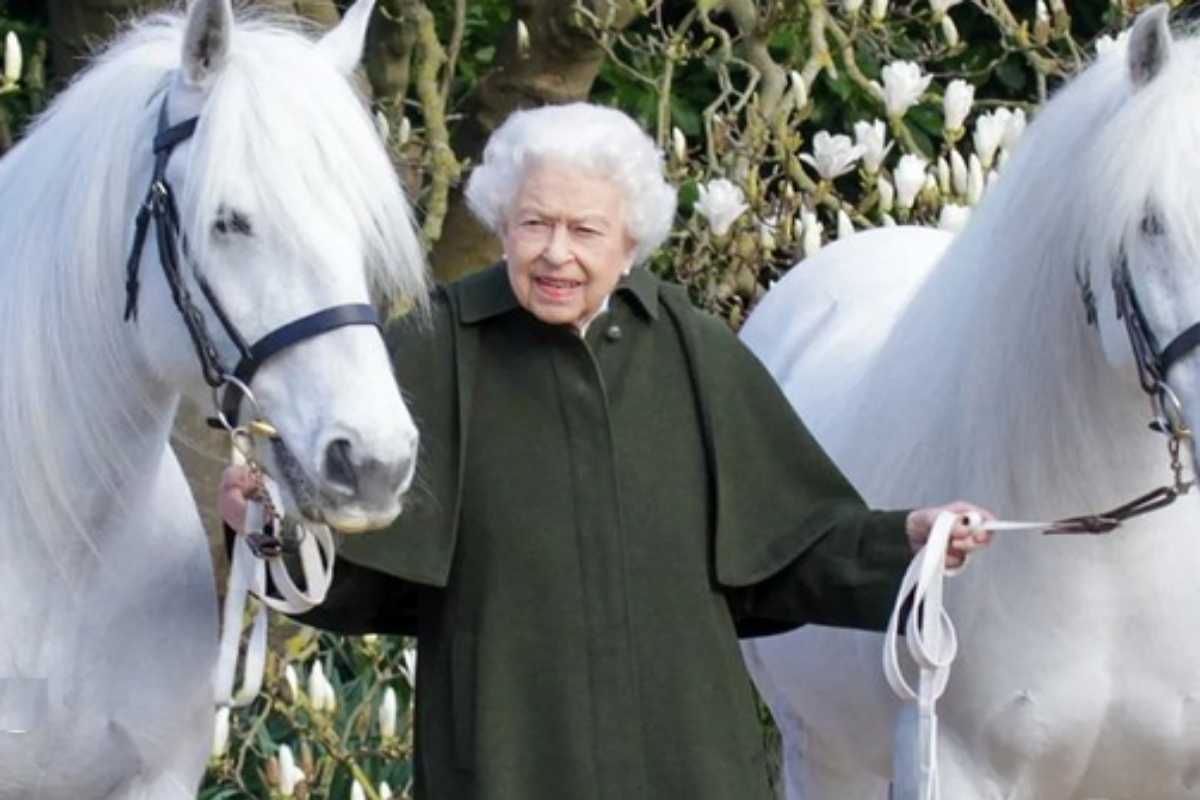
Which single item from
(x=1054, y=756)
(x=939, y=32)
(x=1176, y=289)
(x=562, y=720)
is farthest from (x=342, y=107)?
(x=939, y=32)

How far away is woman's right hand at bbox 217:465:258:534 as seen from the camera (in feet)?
13.7

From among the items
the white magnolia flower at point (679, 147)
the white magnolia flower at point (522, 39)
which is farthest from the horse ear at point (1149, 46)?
the white magnolia flower at point (522, 39)

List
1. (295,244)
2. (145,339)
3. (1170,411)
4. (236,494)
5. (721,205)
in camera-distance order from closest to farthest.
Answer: (295,244), (236,494), (145,339), (1170,411), (721,205)

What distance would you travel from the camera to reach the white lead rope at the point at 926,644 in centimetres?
440

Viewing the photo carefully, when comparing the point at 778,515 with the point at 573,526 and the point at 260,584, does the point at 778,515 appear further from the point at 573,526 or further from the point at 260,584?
the point at 260,584

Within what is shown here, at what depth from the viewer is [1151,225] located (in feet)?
14.7

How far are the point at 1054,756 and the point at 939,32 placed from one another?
4143 mm

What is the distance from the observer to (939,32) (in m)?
8.74

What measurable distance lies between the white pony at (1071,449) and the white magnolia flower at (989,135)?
159cm

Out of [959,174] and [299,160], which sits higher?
[299,160]

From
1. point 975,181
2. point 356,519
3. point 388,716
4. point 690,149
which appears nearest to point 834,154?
point 975,181

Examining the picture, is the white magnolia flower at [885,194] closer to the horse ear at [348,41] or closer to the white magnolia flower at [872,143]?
the white magnolia flower at [872,143]

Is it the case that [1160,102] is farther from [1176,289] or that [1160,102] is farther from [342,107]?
[342,107]

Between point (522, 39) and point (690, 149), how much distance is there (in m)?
1.10
